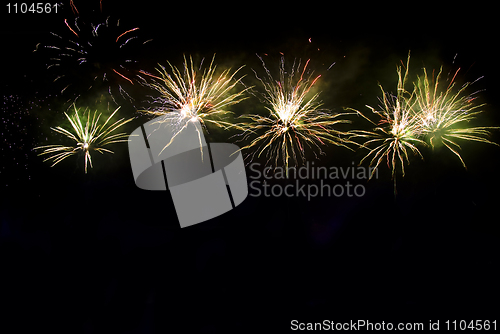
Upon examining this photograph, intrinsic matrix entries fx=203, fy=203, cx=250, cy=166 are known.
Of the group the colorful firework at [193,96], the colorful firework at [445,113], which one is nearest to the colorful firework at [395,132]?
the colorful firework at [445,113]

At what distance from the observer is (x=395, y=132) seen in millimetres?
2838

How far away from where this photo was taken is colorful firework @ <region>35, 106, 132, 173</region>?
2.89 m

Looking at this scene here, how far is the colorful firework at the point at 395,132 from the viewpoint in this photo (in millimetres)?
2838

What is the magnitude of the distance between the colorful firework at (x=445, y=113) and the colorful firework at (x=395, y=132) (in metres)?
0.13

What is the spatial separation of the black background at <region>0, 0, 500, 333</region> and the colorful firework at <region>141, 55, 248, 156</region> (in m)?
0.24

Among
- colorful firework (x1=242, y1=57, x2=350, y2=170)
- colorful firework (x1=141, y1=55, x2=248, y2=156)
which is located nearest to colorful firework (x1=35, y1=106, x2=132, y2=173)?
colorful firework (x1=141, y1=55, x2=248, y2=156)

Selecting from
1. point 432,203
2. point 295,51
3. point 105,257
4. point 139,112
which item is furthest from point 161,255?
point 432,203

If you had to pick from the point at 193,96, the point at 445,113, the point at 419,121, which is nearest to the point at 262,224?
the point at 193,96

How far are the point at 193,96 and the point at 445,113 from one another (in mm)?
3528

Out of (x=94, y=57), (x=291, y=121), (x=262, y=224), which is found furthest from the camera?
(x=262, y=224)

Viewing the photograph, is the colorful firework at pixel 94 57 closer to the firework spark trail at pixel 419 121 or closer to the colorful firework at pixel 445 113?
the firework spark trail at pixel 419 121

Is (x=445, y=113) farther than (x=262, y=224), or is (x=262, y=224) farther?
(x=262, y=224)

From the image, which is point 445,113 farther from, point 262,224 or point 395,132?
point 262,224

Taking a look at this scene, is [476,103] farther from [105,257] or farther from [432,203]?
[105,257]
